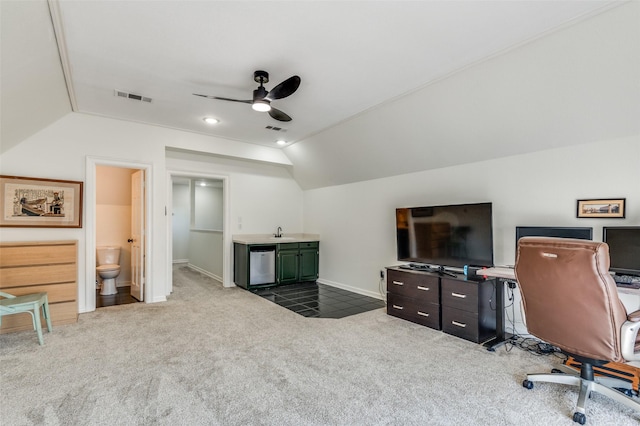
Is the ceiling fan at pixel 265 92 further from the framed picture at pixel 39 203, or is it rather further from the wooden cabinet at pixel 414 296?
the framed picture at pixel 39 203

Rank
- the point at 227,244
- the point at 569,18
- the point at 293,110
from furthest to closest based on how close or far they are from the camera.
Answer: the point at 227,244 < the point at 293,110 < the point at 569,18

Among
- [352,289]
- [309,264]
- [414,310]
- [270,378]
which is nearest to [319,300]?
[352,289]

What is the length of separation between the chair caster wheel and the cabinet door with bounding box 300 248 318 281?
183 inches

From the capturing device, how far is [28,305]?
10.0 ft

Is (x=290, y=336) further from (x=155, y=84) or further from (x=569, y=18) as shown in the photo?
(x=569, y=18)

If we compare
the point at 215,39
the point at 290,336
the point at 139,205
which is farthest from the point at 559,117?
the point at 139,205

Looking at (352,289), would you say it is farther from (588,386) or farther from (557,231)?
(588,386)

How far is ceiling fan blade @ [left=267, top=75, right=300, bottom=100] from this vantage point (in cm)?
254

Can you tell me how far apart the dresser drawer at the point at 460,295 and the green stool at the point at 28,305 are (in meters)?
4.21

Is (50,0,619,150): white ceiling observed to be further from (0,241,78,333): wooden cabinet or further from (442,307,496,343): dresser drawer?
(442,307,496,343): dresser drawer

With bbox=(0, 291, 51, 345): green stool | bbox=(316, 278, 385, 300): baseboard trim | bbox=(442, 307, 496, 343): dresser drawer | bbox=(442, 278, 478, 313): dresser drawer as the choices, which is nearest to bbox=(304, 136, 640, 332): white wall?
bbox=(316, 278, 385, 300): baseboard trim

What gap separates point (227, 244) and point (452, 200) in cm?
401

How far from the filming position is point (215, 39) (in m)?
2.44

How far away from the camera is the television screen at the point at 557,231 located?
108 inches
